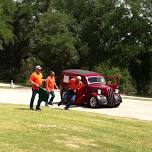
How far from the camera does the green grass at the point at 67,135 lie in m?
13.1

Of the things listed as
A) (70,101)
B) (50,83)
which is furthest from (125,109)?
(70,101)

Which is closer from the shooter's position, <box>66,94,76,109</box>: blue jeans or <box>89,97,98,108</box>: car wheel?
<box>66,94,76,109</box>: blue jeans

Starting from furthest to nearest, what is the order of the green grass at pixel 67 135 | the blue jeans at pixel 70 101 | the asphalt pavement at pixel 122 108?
the asphalt pavement at pixel 122 108 → the blue jeans at pixel 70 101 → the green grass at pixel 67 135

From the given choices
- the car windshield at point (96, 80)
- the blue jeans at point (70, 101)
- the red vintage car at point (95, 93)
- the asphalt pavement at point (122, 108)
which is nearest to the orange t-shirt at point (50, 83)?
the asphalt pavement at point (122, 108)

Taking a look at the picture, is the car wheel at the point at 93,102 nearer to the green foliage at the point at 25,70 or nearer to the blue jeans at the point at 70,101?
the blue jeans at the point at 70,101

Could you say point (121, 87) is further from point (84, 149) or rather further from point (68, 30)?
point (84, 149)

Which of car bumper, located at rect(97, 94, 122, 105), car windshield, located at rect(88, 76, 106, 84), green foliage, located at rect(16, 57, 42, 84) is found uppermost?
green foliage, located at rect(16, 57, 42, 84)

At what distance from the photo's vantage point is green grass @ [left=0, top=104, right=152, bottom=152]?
13.1m

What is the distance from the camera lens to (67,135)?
14.9 meters

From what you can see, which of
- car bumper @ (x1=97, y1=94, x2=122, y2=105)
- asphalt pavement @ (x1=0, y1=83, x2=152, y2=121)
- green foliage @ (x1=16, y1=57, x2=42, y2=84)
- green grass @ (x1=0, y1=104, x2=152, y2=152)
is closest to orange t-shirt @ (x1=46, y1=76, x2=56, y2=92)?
asphalt pavement @ (x1=0, y1=83, x2=152, y2=121)

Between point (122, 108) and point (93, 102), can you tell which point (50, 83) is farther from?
point (122, 108)

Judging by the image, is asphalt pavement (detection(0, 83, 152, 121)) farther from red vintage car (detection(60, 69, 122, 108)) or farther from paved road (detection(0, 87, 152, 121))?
red vintage car (detection(60, 69, 122, 108))

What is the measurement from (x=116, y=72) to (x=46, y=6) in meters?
19.4

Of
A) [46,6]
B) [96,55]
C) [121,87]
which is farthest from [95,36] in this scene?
[46,6]
